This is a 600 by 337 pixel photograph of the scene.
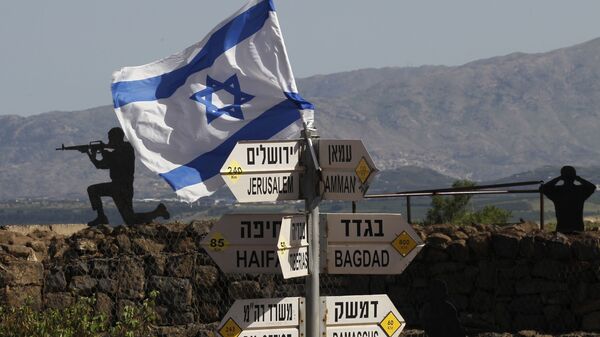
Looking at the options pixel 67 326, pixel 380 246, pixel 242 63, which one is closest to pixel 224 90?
pixel 242 63

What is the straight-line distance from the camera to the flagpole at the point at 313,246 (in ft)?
35.3

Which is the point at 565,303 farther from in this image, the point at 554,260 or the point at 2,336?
the point at 2,336

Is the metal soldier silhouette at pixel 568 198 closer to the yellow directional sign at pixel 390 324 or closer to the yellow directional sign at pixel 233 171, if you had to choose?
the yellow directional sign at pixel 390 324

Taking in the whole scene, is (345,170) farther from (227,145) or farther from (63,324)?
(227,145)

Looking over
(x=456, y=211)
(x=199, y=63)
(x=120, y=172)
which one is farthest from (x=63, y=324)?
(x=456, y=211)

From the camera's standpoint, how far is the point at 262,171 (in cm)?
1075

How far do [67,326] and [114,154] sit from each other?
769 cm

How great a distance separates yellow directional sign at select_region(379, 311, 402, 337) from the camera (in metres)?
11.1

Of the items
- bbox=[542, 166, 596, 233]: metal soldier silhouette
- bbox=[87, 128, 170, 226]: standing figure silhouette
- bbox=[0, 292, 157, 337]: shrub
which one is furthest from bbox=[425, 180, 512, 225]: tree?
bbox=[0, 292, 157, 337]: shrub

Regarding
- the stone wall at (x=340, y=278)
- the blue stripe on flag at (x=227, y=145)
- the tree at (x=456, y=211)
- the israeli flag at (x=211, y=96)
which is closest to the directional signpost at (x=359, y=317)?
the blue stripe on flag at (x=227, y=145)

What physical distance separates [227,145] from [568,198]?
16.9 feet

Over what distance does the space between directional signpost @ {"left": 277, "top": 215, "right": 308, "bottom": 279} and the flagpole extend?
48 mm

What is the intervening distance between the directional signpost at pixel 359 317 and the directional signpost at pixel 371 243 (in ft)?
0.77

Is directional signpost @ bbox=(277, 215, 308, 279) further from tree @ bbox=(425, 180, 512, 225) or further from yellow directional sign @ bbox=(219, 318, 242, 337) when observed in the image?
tree @ bbox=(425, 180, 512, 225)
